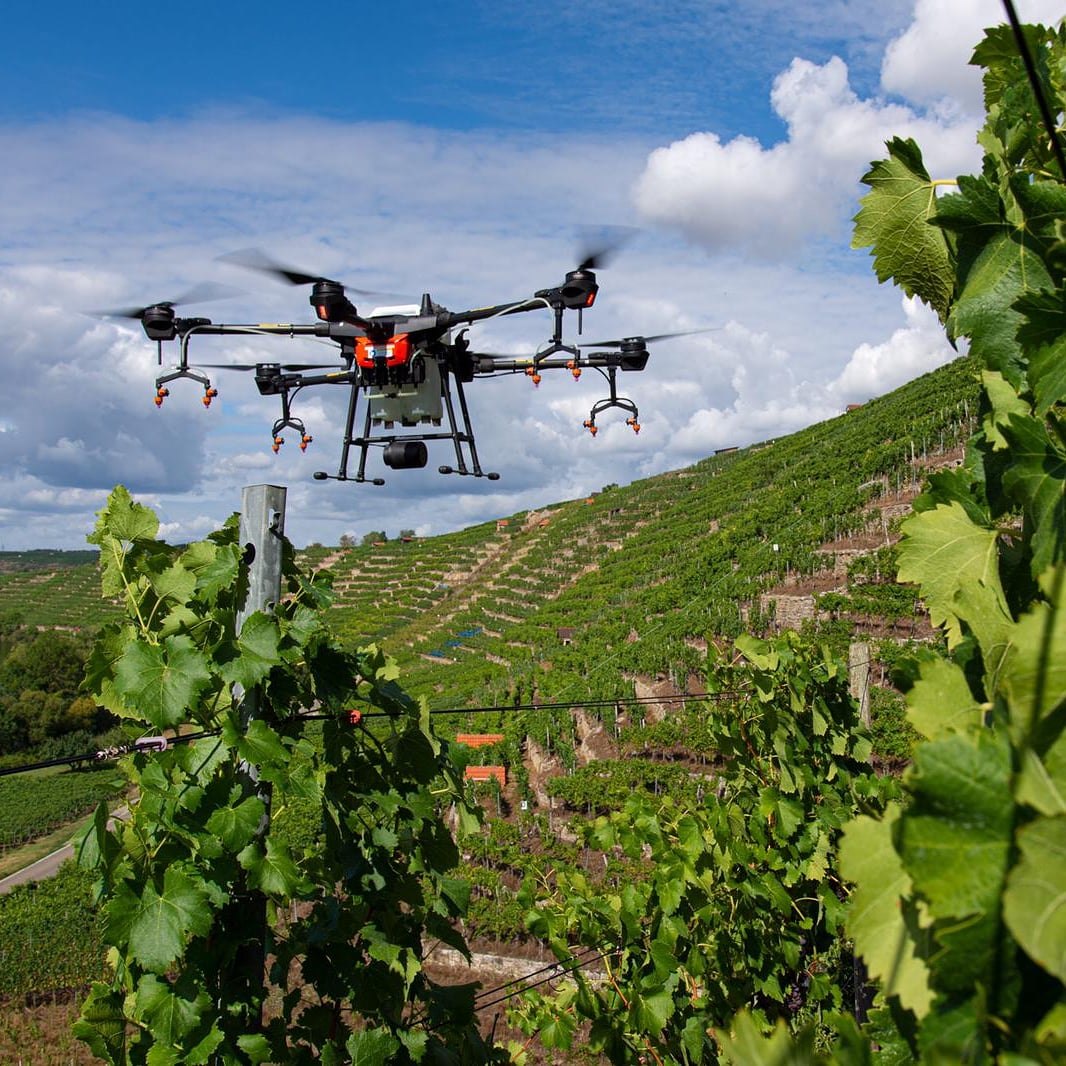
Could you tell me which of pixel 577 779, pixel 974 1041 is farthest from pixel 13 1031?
pixel 974 1041

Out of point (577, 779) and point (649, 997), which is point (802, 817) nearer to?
point (649, 997)

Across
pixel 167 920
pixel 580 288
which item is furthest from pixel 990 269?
pixel 580 288

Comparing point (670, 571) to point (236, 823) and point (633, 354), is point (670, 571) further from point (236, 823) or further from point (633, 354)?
point (236, 823)

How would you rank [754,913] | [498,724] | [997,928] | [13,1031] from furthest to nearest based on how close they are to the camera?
[498,724] < [13,1031] < [754,913] < [997,928]

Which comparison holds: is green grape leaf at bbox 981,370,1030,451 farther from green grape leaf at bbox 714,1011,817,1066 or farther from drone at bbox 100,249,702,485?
drone at bbox 100,249,702,485

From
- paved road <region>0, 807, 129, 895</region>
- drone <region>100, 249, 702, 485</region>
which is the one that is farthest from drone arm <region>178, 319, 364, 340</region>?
paved road <region>0, 807, 129, 895</region>

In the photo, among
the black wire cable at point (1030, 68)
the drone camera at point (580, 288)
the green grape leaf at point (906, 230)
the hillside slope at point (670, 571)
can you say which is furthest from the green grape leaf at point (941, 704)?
the hillside slope at point (670, 571)

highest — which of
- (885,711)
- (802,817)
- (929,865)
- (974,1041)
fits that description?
(929,865)
